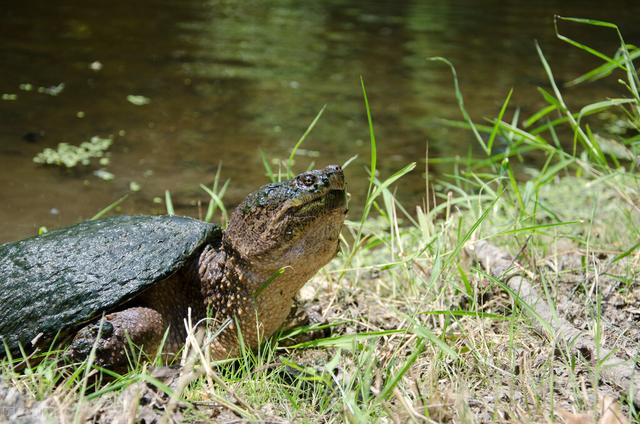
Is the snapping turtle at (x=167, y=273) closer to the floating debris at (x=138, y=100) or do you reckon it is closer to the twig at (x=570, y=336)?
the twig at (x=570, y=336)

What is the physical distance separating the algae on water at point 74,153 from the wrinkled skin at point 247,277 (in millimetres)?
2495

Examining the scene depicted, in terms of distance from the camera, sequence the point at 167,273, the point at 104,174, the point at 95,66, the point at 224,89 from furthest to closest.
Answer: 1. the point at 95,66
2. the point at 224,89
3. the point at 104,174
4. the point at 167,273

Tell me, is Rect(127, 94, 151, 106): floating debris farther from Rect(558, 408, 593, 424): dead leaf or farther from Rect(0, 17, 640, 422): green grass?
Rect(558, 408, 593, 424): dead leaf

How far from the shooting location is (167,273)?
201 cm

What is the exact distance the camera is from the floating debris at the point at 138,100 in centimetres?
570

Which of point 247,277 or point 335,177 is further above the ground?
point 335,177

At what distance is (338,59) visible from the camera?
7.95m

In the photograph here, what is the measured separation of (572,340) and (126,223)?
1.37 metres

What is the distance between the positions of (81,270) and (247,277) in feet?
1.58

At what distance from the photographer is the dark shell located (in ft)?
6.31

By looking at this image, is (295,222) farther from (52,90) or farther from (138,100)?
(52,90)

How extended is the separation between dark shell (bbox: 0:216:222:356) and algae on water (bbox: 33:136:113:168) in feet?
7.54

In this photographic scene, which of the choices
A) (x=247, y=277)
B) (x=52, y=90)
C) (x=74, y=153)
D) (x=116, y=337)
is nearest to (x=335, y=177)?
(x=247, y=277)

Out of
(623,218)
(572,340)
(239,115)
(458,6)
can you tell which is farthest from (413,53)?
(572,340)
